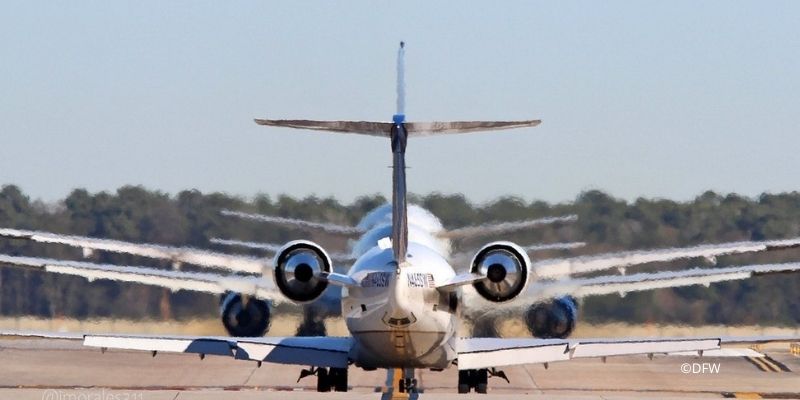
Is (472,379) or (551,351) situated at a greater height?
(551,351)

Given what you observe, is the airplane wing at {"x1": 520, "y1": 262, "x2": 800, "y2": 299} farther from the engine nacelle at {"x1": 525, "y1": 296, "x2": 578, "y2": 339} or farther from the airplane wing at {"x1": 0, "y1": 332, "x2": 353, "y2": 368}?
the airplane wing at {"x1": 0, "y1": 332, "x2": 353, "y2": 368}

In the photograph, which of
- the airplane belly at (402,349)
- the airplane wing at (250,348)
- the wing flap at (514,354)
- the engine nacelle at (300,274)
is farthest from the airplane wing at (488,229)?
the engine nacelle at (300,274)

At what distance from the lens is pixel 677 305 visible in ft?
156

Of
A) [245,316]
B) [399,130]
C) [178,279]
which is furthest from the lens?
[245,316]

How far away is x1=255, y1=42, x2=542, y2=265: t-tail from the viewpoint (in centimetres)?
2692

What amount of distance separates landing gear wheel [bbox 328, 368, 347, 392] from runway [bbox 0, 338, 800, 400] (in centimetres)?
230

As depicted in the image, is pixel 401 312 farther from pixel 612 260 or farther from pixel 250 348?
pixel 612 260

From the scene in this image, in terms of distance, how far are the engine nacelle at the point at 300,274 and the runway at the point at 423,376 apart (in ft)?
14.1

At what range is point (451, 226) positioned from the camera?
4169cm

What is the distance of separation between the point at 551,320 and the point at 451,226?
4435mm

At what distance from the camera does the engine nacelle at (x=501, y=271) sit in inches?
1179

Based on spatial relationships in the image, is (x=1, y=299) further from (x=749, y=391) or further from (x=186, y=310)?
(x=749, y=391)

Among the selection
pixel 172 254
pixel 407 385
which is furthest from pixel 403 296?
pixel 172 254

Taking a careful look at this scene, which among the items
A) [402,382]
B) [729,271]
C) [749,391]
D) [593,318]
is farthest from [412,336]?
[593,318]
